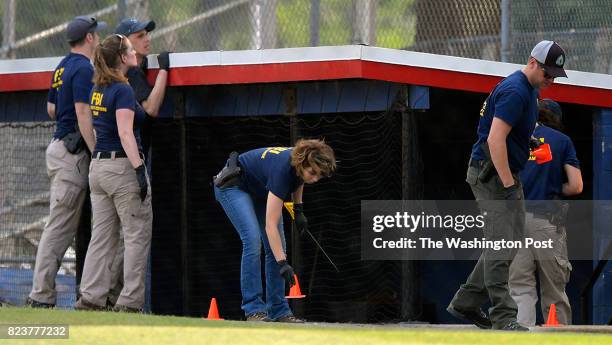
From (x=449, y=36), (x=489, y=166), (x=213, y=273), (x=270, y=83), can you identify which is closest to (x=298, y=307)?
(x=213, y=273)

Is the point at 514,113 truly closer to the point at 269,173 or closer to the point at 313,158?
the point at 313,158

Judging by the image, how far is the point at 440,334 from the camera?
27.1ft

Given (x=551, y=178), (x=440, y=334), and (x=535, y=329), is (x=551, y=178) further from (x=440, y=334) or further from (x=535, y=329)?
(x=440, y=334)

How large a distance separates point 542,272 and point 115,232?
331 centimetres

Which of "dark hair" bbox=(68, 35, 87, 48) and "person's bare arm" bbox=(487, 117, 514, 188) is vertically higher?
"dark hair" bbox=(68, 35, 87, 48)

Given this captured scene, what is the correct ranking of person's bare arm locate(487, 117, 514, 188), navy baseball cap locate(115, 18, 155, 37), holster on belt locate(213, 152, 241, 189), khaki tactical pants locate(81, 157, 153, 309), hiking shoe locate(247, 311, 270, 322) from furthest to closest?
navy baseball cap locate(115, 18, 155, 37)
khaki tactical pants locate(81, 157, 153, 309)
holster on belt locate(213, 152, 241, 189)
hiking shoe locate(247, 311, 270, 322)
person's bare arm locate(487, 117, 514, 188)

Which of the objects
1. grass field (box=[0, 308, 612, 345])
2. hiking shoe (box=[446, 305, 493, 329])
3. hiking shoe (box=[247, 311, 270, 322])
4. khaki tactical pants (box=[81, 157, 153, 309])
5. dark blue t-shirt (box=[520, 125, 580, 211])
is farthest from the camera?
dark blue t-shirt (box=[520, 125, 580, 211])

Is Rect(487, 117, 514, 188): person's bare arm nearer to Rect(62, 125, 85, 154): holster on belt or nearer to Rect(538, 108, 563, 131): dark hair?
Rect(538, 108, 563, 131): dark hair

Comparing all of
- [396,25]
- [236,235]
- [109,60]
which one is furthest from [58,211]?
[396,25]

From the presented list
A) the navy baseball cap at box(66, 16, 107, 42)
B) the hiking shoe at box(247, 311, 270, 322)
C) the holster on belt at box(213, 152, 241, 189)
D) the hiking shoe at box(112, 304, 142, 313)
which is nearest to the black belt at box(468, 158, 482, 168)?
the holster on belt at box(213, 152, 241, 189)

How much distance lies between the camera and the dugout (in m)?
11.5

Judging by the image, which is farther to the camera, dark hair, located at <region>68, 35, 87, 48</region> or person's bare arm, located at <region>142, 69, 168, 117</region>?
person's bare arm, located at <region>142, 69, 168, 117</region>

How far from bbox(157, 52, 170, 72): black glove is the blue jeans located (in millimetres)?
2193

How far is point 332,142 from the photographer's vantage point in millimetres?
12242
